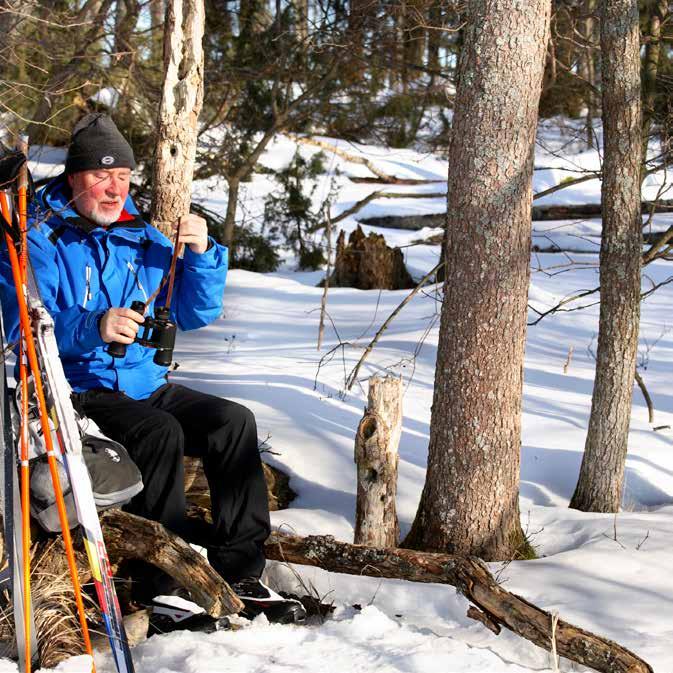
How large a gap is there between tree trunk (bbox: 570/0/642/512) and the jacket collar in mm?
2533

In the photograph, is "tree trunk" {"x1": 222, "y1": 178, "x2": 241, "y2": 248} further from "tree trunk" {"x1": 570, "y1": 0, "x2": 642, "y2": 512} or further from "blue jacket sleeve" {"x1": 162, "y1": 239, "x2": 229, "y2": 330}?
"blue jacket sleeve" {"x1": 162, "y1": 239, "x2": 229, "y2": 330}

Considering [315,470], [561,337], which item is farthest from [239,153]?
[315,470]

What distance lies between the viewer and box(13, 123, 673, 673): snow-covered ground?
118 inches

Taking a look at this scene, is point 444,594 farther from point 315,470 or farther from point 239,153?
point 239,153

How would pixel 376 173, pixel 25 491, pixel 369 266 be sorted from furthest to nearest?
pixel 376 173, pixel 369 266, pixel 25 491

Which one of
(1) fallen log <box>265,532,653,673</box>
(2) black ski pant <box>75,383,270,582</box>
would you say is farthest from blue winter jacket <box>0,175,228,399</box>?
(1) fallen log <box>265,532,653,673</box>

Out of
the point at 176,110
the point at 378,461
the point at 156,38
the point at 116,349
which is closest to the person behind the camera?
the point at 116,349

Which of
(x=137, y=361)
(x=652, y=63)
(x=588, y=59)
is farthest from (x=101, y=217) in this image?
(x=588, y=59)

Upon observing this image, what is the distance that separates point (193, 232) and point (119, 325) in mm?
555

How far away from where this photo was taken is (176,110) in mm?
4914

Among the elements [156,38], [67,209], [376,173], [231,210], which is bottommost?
[67,209]

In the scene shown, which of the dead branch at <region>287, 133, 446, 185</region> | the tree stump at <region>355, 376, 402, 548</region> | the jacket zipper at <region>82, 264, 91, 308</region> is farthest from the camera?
the dead branch at <region>287, 133, 446, 185</region>

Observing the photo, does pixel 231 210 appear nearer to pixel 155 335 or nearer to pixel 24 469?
pixel 155 335

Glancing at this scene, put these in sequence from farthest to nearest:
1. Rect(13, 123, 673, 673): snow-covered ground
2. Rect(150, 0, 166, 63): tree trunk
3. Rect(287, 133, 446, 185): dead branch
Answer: Rect(287, 133, 446, 185): dead branch, Rect(150, 0, 166, 63): tree trunk, Rect(13, 123, 673, 673): snow-covered ground
